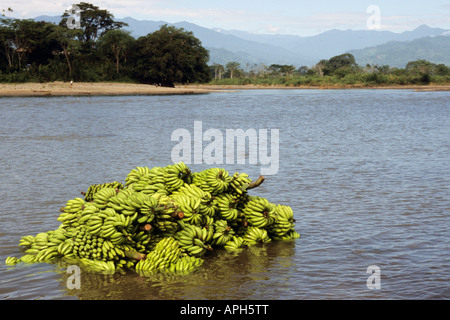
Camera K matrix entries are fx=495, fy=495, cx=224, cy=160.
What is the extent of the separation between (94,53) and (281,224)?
76467 millimetres

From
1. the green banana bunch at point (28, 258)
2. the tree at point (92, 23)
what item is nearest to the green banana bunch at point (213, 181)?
the green banana bunch at point (28, 258)

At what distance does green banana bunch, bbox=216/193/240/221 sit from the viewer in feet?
23.4

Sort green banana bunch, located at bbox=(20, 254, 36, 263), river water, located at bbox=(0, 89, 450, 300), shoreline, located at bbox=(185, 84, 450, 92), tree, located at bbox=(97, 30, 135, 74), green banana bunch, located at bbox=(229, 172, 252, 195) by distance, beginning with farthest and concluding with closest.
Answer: shoreline, located at bbox=(185, 84, 450, 92) → tree, located at bbox=(97, 30, 135, 74) → green banana bunch, located at bbox=(229, 172, 252, 195) → green banana bunch, located at bbox=(20, 254, 36, 263) → river water, located at bbox=(0, 89, 450, 300)

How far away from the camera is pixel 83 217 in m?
6.43

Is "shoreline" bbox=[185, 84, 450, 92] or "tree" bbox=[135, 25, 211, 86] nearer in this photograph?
"tree" bbox=[135, 25, 211, 86]

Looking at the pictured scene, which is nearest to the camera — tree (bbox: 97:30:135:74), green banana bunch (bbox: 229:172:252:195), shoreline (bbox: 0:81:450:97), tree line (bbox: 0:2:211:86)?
green banana bunch (bbox: 229:172:252:195)

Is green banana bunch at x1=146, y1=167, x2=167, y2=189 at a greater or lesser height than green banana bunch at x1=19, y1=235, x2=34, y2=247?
greater

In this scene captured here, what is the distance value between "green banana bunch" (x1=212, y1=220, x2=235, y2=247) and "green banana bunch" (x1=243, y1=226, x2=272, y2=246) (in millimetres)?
255

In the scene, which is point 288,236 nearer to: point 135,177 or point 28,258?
point 135,177

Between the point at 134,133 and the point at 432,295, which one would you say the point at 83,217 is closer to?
the point at 432,295

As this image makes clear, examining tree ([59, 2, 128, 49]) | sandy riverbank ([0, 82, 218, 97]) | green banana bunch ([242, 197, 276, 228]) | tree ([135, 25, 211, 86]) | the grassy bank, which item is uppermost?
tree ([59, 2, 128, 49])

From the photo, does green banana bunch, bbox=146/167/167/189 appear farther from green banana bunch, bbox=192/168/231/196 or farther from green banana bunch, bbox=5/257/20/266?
green banana bunch, bbox=5/257/20/266

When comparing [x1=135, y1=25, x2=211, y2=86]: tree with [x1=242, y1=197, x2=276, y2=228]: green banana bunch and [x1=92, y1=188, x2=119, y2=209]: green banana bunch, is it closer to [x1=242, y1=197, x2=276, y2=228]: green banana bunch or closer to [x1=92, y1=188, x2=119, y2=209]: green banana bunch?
[x1=242, y1=197, x2=276, y2=228]: green banana bunch

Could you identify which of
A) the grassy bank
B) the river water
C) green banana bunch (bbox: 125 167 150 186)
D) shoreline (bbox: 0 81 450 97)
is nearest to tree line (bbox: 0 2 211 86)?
shoreline (bbox: 0 81 450 97)
